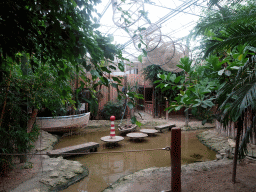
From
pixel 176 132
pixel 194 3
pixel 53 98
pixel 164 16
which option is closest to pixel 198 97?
pixel 176 132

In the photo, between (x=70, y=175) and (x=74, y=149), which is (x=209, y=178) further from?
(x=74, y=149)

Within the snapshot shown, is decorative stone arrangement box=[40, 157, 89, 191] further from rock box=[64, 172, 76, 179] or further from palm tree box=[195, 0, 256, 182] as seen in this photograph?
palm tree box=[195, 0, 256, 182]

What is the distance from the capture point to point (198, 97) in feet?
5.85

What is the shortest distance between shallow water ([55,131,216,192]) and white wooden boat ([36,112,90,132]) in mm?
364

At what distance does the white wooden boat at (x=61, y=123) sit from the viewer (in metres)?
5.36

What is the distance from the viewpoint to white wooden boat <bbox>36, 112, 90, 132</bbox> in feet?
17.6

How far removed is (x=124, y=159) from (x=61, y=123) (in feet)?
8.49

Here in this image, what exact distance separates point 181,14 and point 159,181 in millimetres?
6255

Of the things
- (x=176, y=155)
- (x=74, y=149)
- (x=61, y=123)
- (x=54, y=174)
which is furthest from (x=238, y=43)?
(x=61, y=123)

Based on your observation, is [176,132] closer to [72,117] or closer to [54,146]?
[54,146]

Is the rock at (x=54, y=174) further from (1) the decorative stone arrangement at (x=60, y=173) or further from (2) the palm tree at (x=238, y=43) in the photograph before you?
(2) the palm tree at (x=238, y=43)

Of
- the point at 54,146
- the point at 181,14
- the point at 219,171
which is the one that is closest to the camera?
the point at 219,171

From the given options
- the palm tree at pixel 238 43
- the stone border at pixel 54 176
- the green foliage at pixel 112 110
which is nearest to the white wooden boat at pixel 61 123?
the stone border at pixel 54 176

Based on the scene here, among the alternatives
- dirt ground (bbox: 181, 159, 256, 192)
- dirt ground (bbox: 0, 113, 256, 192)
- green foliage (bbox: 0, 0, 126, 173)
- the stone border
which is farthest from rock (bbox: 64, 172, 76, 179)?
green foliage (bbox: 0, 0, 126, 173)
